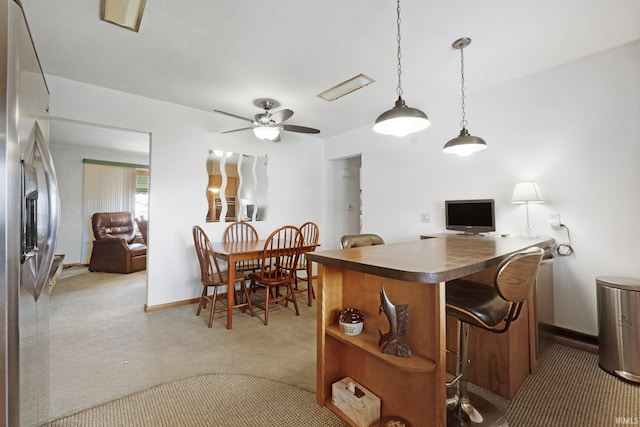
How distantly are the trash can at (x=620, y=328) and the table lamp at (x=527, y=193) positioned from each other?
794mm

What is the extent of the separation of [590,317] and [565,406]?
118cm

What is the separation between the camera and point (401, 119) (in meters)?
1.62

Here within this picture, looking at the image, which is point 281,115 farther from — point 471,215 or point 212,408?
point 212,408

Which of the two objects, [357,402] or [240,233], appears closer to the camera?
[357,402]

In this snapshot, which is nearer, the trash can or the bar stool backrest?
the bar stool backrest

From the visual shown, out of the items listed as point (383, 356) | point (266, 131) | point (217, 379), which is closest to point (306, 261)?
point (266, 131)

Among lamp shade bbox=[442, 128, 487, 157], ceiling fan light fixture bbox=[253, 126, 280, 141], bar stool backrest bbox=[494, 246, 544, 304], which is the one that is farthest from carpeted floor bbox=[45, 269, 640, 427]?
ceiling fan light fixture bbox=[253, 126, 280, 141]

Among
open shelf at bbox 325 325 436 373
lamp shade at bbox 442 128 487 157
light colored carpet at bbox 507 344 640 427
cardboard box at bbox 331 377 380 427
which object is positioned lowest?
light colored carpet at bbox 507 344 640 427

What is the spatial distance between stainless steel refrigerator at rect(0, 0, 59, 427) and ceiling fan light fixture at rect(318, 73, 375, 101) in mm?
2356

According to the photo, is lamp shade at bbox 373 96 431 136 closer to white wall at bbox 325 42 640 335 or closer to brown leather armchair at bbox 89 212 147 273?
white wall at bbox 325 42 640 335

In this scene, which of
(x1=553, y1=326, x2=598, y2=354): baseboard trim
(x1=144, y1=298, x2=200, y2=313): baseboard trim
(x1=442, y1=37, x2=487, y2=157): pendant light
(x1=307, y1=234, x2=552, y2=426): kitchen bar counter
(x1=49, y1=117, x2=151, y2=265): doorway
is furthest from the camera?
(x1=49, y1=117, x2=151, y2=265): doorway

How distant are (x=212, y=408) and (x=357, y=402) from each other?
0.89 m

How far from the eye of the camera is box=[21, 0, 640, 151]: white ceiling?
181 centimetres

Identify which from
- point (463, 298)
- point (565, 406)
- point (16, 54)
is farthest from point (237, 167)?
point (565, 406)
